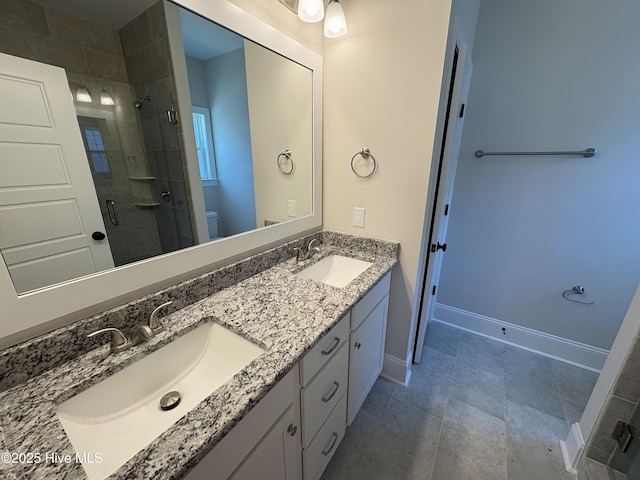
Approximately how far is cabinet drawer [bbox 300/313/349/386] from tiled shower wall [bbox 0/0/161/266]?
0.68m

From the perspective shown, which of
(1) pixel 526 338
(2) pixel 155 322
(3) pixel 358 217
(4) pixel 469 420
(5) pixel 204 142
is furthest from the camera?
(1) pixel 526 338

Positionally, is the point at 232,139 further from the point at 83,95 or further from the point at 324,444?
the point at 324,444

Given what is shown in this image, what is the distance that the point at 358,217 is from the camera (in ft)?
5.31

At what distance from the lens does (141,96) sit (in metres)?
0.88

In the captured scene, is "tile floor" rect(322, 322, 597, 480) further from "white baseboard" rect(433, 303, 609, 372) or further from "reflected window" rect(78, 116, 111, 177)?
"reflected window" rect(78, 116, 111, 177)

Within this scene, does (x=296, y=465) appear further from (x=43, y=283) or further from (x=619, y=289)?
(x=619, y=289)

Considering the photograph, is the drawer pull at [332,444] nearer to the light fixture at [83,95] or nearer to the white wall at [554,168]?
→ the light fixture at [83,95]

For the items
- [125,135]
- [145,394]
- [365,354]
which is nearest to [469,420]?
[365,354]

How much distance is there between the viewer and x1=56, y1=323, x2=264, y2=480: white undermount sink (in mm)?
622

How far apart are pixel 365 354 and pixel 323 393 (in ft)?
1.47

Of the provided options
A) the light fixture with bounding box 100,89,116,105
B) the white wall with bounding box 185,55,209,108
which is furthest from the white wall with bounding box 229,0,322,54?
the light fixture with bounding box 100,89,116,105

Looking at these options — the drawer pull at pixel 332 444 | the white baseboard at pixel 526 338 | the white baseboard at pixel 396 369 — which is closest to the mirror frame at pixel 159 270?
the drawer pull at pixel 332 444

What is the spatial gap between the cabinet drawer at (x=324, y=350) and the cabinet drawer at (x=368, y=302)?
8 centimetres

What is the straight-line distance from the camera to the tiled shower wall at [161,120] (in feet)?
2.80
